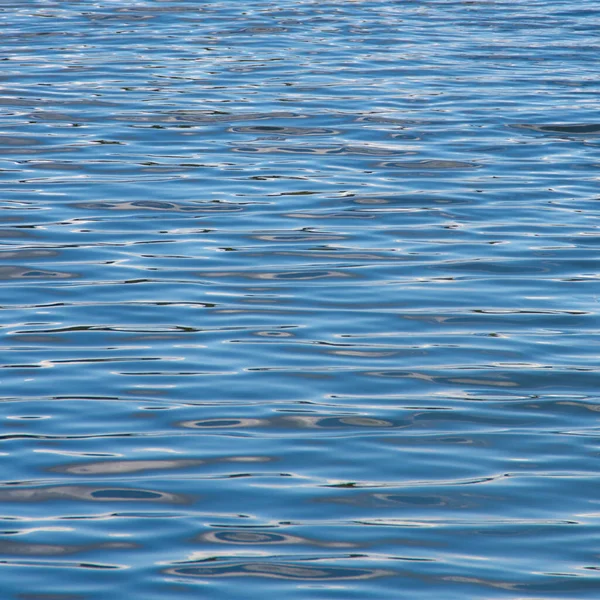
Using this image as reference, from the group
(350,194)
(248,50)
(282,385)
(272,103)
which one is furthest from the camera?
(248,50)

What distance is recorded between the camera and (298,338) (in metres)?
6.30

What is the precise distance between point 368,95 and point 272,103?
113cm

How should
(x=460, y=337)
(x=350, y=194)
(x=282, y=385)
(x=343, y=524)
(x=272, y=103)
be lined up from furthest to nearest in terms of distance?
(x=272, y=103), (x=350, y=194), (x=460, y=337), (x=282, y=385), (x=343, y=524)

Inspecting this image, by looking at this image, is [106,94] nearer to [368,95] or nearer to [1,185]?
[368,95]

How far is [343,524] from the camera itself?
14.5ft

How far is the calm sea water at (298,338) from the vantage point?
4.25 meters

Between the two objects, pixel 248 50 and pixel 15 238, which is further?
pixel 248 50

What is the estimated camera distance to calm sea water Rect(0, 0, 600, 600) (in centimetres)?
425

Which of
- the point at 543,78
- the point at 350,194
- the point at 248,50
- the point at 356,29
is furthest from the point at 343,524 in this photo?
the point at 356,29

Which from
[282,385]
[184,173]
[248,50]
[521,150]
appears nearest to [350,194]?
[184,173]

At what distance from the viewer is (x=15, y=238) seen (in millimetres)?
7988

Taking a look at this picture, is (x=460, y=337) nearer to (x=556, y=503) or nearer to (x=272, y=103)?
(x=556, y=503)

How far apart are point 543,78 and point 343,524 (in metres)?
10.3

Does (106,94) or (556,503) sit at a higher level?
(106,94)
